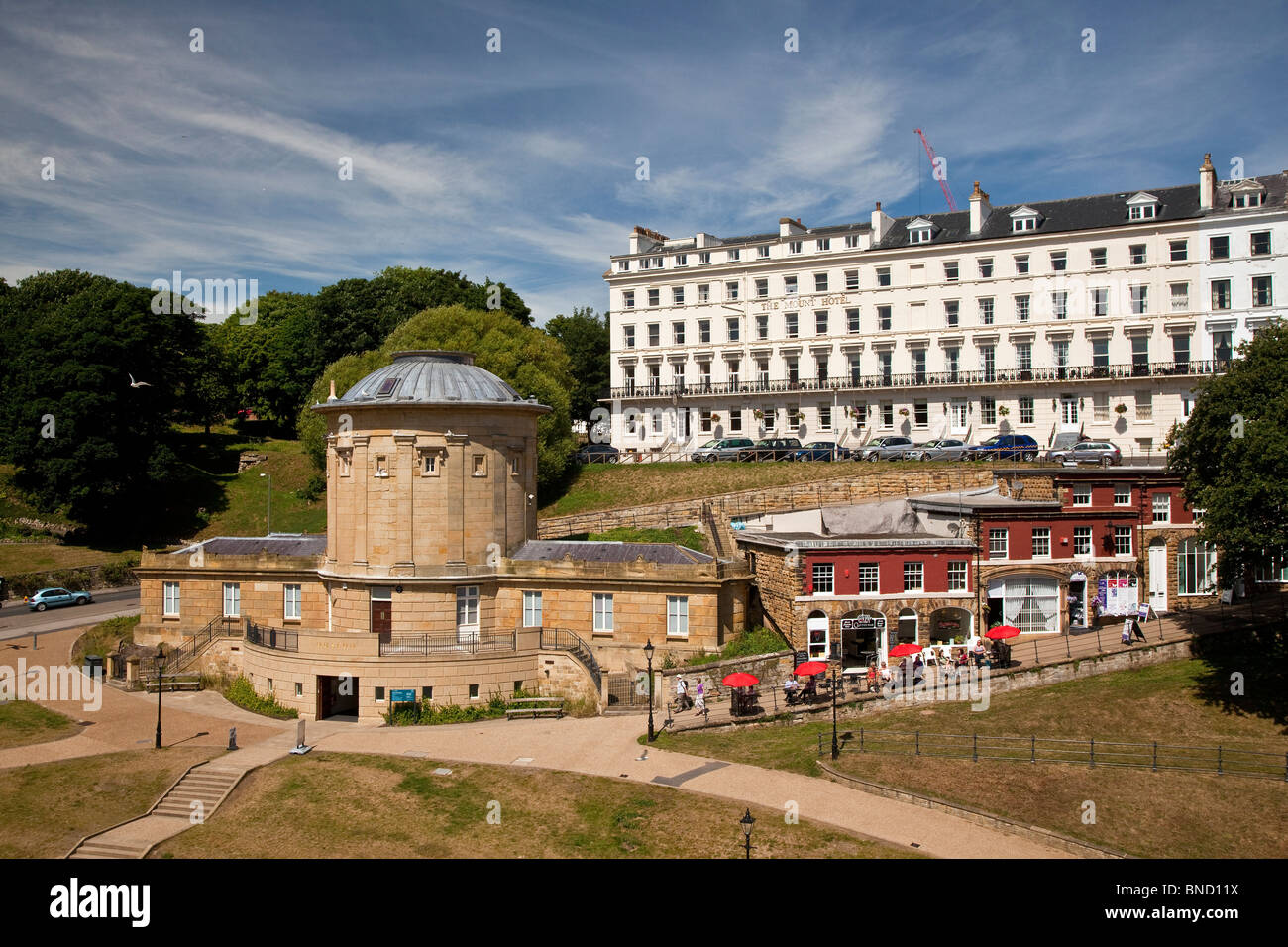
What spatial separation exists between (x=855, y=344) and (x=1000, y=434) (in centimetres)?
1196

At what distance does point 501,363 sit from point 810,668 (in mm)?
36818

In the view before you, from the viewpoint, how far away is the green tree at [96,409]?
64750 millimetres

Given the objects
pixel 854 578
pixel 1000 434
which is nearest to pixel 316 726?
pixel 854 578

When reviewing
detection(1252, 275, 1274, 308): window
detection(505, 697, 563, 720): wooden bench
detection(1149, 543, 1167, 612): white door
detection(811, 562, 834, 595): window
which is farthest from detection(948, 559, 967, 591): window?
detection(1252, 275, 1274, 308): window

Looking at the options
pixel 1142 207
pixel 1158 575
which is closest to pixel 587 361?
pixel 1142 207

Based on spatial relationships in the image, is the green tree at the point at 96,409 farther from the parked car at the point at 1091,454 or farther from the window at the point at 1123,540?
the window at the point at 1123,540

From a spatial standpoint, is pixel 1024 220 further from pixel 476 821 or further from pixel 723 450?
pixel 476 821

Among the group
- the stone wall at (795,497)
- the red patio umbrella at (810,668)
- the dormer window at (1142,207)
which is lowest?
the red patio umbrella at (810,668)

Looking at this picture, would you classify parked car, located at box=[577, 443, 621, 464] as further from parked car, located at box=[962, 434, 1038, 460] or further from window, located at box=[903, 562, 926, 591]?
window, located at box=[903, 562, 926, 591]

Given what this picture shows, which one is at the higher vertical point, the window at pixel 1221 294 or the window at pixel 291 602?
the window at pixel 1221 294

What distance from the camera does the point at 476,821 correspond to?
27.1 metres

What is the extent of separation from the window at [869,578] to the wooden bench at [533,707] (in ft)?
41.7

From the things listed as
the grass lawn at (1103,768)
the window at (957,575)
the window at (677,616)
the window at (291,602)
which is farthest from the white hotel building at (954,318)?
the window at (291,602)

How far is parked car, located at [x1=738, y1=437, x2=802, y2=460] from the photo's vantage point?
Answer: 6300cm
